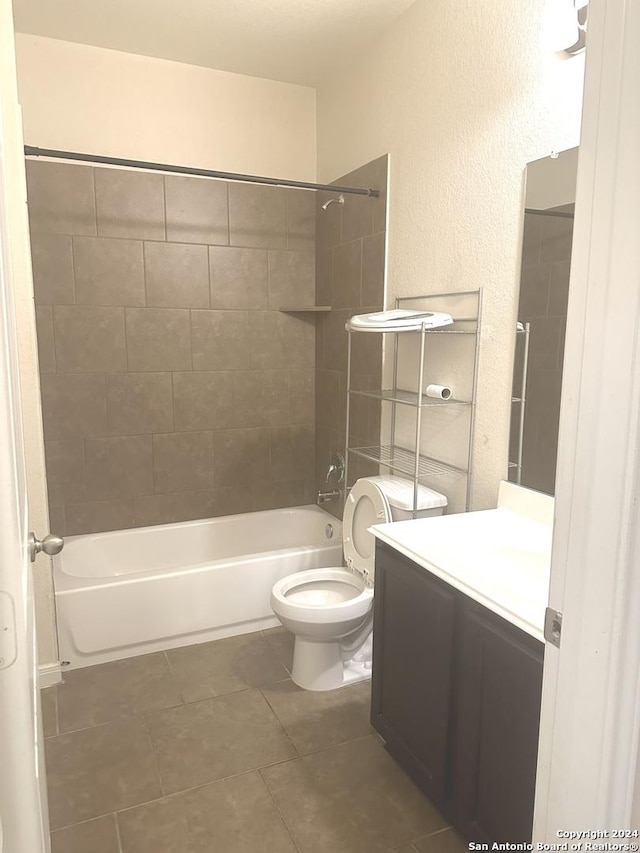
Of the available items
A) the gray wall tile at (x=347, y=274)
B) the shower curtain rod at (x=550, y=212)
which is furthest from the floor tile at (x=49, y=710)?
the shower curtain rod at (x=550, y=212)

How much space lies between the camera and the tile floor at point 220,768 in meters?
1.73

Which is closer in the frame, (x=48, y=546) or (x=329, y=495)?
(x=48, y=546)

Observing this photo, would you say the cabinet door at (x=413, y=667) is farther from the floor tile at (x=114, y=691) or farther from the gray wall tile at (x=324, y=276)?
the gray wall tile at (x=324, y=276)

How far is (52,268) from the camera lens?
114 inches

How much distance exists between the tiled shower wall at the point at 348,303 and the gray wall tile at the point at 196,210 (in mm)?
562

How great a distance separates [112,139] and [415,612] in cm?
265

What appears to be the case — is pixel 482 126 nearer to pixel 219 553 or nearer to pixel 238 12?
pixel 238 12

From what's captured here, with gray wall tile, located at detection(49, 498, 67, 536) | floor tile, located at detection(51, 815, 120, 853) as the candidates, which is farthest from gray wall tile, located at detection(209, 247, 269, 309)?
floor tile, located at detection(51, 815, 120, 853)

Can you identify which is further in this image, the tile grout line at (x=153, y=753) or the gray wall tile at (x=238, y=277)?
the gray wall tile at (x=238, y=277)

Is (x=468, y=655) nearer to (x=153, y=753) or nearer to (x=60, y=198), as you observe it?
(x=153, y=753)

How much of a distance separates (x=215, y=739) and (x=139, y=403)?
1720 mm

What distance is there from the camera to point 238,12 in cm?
250

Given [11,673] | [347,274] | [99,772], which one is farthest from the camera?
[347,274]

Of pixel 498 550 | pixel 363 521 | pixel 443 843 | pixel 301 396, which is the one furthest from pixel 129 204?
pixel 443 843
